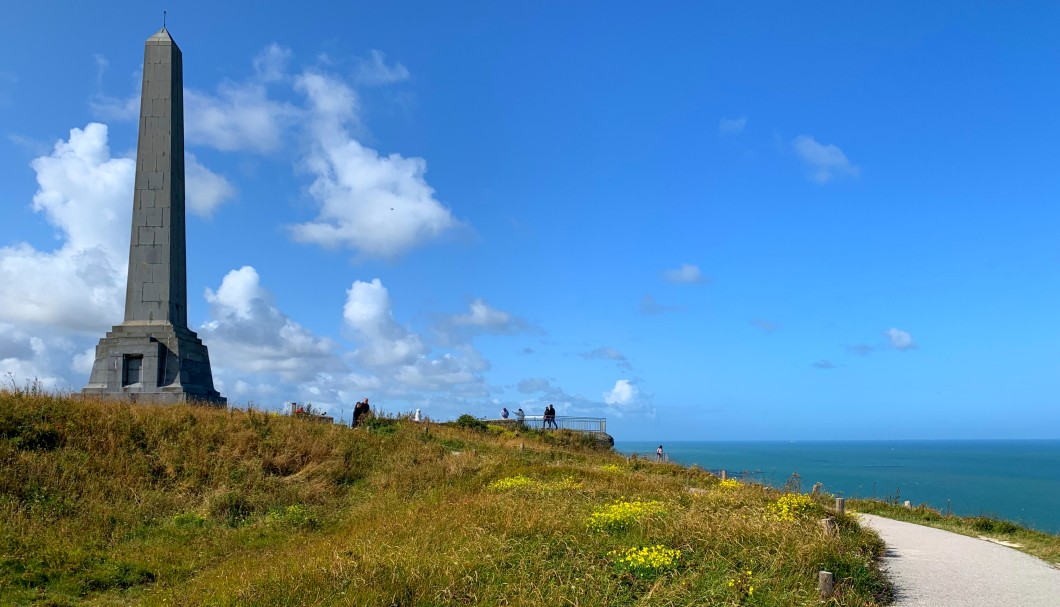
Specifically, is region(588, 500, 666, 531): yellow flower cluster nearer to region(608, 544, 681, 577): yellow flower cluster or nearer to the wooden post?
region(608, 544, 681, 577): yellow flower cluster

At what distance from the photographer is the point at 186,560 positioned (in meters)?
12.9

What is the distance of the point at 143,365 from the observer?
85.3 ft

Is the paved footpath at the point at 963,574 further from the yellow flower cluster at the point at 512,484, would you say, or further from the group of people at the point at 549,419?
the group of people at the point at 549,419

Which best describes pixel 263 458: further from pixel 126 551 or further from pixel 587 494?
pixel 587 494

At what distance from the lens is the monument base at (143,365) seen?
84.9ft

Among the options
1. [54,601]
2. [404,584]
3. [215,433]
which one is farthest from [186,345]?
[404,584]

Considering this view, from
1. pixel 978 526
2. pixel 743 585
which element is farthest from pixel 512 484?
pixel 978 526

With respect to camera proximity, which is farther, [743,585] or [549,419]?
[549,419]

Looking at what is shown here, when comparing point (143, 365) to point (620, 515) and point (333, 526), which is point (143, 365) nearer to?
point (333, 526)

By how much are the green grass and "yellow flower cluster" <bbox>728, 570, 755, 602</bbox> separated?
26.4 feet

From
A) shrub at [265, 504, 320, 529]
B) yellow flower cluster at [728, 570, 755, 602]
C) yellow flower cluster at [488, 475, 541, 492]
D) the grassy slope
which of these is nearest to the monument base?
the grassy slope

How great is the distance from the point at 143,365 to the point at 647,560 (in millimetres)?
21909

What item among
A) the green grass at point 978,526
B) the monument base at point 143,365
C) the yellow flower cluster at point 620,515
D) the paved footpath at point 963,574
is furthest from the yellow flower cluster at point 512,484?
the monument base at point 143,365

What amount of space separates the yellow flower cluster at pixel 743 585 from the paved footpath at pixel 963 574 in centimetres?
231
